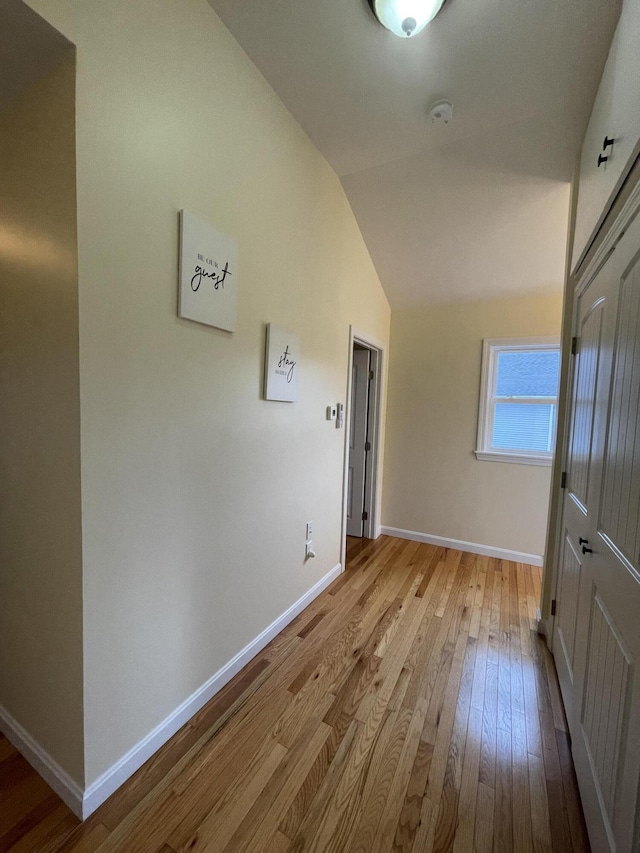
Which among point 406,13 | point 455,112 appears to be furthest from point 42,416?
point 455,112

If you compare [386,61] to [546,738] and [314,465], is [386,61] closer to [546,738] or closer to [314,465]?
[314,465]

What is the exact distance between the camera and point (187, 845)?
3.51 feet

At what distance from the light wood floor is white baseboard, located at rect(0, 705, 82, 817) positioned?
3 cm

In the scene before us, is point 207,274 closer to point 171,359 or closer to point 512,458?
point 171,359

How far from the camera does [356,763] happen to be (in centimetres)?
133

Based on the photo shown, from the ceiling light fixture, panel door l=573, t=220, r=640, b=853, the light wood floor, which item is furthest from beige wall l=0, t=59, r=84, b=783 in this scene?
panel door l=573, t=220, r=640, b=853

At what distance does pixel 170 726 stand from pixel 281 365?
1.69m

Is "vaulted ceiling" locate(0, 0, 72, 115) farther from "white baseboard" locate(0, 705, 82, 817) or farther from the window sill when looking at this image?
the window sill

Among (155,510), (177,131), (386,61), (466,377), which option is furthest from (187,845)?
(466,377)

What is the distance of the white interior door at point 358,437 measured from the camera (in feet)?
11.3

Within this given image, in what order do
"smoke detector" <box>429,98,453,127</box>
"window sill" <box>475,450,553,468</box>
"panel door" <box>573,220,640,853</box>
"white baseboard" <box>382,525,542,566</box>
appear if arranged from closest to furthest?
"panel door" <box>573,220,640,853</box>
"smoke detector" <box>429,98,453,127</box>
"window sill" <box>475,450,553,468</box>
"white baseboard" <box>382,525,542,566</box>

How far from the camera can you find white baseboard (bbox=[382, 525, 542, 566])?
310 cm

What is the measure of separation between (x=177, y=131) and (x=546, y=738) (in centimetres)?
286

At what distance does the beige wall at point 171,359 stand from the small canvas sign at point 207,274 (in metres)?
0.04
